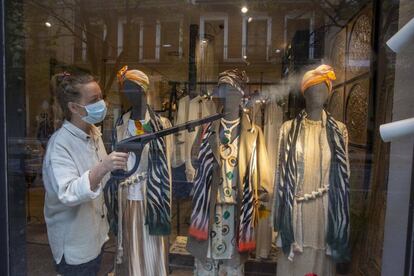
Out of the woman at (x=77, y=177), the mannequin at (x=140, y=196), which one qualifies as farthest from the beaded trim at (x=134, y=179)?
the woman at (x=77, y=177)

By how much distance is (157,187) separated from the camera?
1593mm

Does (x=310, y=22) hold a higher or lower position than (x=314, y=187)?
higher

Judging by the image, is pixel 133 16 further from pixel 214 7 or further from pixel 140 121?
pixel 140 121

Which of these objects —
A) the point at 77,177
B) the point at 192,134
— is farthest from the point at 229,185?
the point at 77,177

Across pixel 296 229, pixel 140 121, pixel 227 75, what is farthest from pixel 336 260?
pixel 140 121

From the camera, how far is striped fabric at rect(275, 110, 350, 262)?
4.73ft

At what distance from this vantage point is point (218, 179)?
155cm

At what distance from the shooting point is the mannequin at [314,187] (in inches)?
56.9

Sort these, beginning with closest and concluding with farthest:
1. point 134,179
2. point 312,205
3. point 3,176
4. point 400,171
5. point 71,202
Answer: point 400,171
point 3,176
point 71,202
point 312,205
point 134,179

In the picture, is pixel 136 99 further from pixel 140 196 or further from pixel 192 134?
pixel 140 196

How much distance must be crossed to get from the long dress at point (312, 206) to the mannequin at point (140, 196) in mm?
613

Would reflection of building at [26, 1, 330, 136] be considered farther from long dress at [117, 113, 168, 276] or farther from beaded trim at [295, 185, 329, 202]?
beaded trim at [295, 185, 329, 202]

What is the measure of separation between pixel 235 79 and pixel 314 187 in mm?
606

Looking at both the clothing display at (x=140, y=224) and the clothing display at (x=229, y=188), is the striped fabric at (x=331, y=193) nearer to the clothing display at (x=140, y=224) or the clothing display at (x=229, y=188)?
the clothing display at (x=229, y=188)
